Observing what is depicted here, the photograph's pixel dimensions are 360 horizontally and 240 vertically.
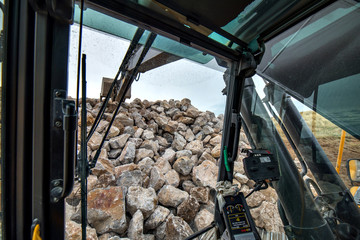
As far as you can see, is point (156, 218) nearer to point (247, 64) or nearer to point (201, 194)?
point (201, 194)

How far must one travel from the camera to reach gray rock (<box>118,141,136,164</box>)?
8.84ft

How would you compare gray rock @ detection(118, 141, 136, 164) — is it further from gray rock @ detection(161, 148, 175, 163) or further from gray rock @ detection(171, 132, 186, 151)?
gray rock @ detection(171, 132, 186, 151)

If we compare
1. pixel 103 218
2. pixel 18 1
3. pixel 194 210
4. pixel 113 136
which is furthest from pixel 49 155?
pixel 113 136

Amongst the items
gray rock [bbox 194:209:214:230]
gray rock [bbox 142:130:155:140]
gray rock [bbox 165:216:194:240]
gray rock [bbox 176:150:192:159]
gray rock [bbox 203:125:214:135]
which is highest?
gray rock [bbox 203:125:214:135]

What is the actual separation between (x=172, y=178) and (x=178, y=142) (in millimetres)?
1082

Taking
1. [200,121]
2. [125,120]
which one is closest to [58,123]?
[125,120]

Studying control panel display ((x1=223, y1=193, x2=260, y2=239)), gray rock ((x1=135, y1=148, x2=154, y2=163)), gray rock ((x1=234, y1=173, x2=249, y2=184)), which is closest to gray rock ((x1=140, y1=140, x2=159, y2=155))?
gray rock ((x1=135, y1=148, x2=154, y2=163))

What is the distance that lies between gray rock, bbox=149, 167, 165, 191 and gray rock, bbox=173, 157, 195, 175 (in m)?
0.41

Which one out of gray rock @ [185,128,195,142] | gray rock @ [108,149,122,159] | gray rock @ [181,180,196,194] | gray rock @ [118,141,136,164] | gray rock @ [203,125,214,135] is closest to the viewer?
gray rock @ [181,180,196,194]

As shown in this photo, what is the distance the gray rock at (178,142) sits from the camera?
11.3ft

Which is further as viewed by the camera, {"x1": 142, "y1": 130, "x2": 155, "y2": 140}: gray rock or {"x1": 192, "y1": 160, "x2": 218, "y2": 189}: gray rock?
{"x1": 142, "y1": 130, "x2": 155, "y2": 140}: gray rock

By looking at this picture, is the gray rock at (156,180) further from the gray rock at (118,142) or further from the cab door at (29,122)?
the cab door at (29,122)

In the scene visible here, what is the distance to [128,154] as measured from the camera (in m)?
2.74

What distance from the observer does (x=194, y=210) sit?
6.55ft
